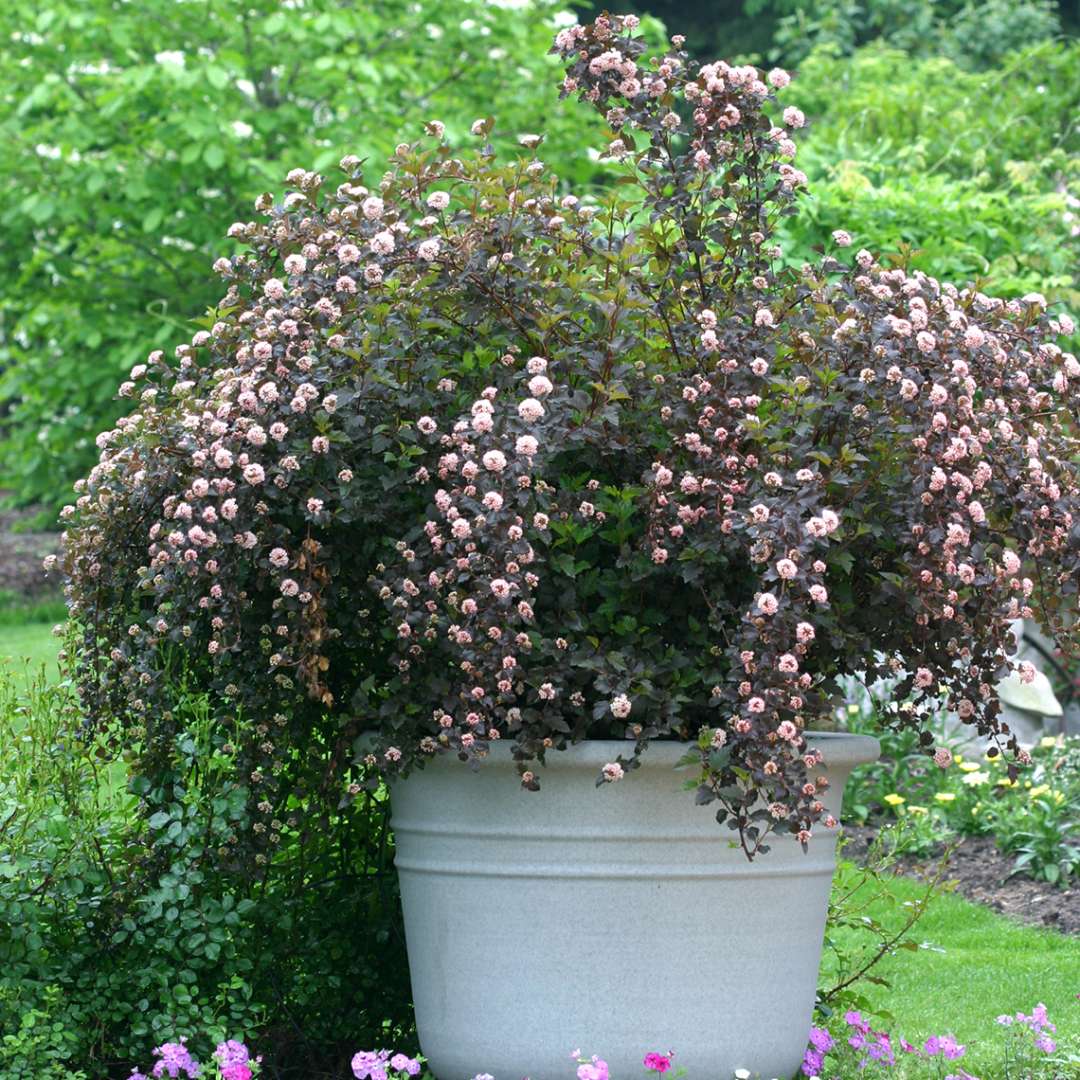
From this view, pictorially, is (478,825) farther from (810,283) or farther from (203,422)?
(810,283)

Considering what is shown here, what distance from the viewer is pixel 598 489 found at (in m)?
2.55

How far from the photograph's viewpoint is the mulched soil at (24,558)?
1005 centimetres

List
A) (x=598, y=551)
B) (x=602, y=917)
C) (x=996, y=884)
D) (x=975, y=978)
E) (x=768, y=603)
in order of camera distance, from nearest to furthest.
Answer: (x=768, y=603), (x=602, y=917), (x=598, y=551), (x=975, y=978), (x=996, y=884)

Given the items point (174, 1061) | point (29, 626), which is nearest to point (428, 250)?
point (174, 1061)

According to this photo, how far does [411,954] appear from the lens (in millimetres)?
2680

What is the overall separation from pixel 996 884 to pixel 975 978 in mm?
972

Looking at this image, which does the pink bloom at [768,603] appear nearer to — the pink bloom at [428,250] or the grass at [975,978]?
the pink bloom at [428,250]

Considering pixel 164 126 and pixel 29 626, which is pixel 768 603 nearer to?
pixel 164 126

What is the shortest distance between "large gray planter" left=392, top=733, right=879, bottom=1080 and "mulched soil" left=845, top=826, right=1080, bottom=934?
1917mm

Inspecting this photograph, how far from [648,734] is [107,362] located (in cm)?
740

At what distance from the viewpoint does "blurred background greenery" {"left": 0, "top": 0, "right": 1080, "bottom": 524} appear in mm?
8336

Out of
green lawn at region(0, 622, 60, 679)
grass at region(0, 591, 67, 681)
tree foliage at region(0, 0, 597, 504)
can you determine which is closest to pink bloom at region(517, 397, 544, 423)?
green lawn at region(0, 622, 60, 679)

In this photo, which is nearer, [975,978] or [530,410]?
[530,410]

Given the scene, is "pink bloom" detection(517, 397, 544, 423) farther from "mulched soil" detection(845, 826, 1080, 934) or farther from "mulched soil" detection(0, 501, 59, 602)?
"mulched soil" detection(0, 501, 59, 602)
